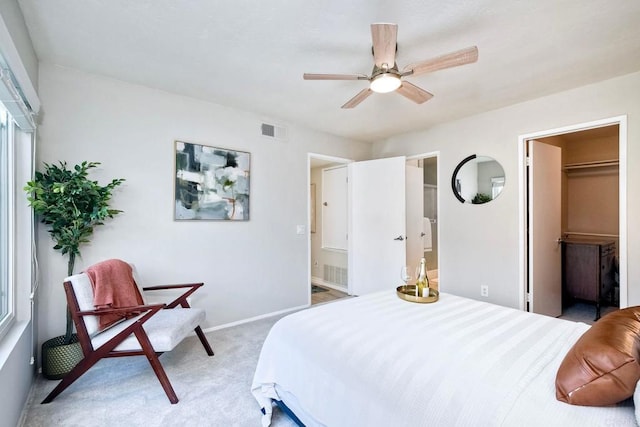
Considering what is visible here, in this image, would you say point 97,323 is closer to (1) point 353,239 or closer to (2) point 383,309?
(2) point 383,309

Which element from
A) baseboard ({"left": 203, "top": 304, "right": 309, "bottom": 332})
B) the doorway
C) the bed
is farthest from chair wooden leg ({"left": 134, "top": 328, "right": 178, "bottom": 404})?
the doorway

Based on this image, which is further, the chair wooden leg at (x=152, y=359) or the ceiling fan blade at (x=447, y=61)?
the chair wooden leg at (x=152, y=359)

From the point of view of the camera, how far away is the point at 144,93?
2773 millimetres

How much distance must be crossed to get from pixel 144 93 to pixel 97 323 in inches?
78.9

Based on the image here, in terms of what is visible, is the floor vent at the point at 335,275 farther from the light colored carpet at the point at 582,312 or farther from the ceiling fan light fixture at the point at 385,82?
the ceiling fan light fixture at the point at 385,82

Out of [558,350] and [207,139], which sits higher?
[207,139]

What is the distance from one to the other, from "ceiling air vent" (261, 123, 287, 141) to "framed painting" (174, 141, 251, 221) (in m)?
0.38

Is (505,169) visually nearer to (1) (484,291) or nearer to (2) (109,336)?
(1) (484,291)

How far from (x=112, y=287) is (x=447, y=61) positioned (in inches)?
109

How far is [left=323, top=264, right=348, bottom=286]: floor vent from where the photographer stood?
492 centimetres

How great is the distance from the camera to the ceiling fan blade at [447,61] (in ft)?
5.64

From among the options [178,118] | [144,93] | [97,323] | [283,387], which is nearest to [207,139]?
[178,118]

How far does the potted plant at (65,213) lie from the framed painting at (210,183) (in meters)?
0.68

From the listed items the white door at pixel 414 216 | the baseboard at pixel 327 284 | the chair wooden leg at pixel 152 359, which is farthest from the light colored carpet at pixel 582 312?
the chair wooden leg at pixel 152 359
